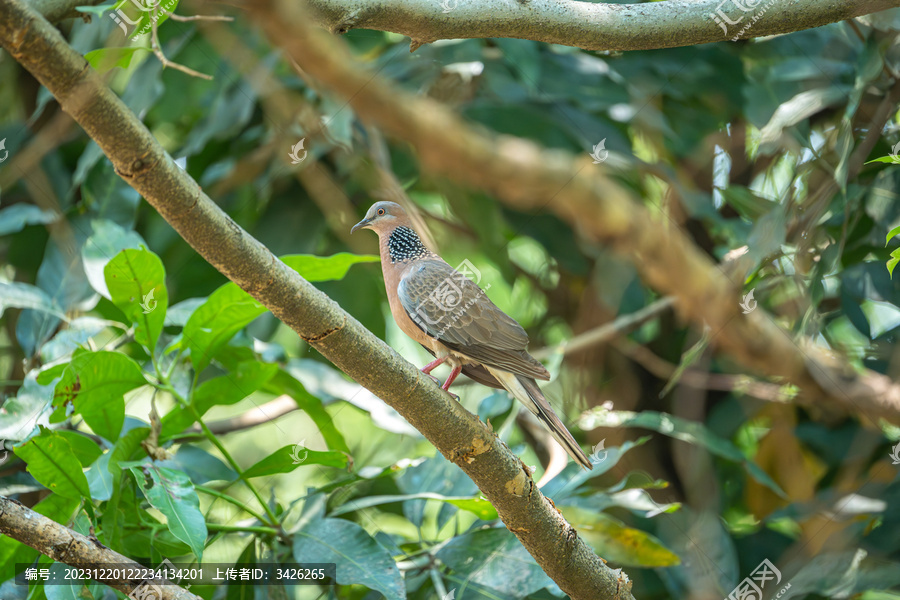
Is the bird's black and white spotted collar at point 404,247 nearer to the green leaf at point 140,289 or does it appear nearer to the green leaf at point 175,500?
the green leaf at point 140,289

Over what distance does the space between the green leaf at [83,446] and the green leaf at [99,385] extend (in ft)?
0.17

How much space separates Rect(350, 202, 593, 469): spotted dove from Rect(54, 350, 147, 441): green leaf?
3.32ft

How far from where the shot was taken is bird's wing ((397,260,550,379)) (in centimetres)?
231

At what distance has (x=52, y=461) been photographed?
2225mm

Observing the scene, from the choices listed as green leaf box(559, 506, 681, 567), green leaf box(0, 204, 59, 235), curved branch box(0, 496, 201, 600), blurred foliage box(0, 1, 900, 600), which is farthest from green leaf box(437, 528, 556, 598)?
green leaf box(0, 204, 59, 235)

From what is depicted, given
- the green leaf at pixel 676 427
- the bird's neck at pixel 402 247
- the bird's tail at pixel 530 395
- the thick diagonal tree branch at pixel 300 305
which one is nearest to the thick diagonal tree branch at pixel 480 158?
the thick diagonal tree branch at pixel 300 305

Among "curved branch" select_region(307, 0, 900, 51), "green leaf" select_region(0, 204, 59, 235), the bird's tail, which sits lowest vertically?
the bird's tail

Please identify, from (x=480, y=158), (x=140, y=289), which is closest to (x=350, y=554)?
(x=140, y=289)

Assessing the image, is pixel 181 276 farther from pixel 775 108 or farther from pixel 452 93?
pixel 775 108

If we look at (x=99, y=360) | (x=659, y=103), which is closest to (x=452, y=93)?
(x=659, y=103)

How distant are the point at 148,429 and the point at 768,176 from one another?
3.82 m

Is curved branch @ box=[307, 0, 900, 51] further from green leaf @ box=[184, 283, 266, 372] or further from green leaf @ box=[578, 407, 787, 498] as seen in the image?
green leaf @ box=[578, 407, 787, 498]

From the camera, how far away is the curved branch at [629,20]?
205 cm

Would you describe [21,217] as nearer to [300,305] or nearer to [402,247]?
A: [402,247]
